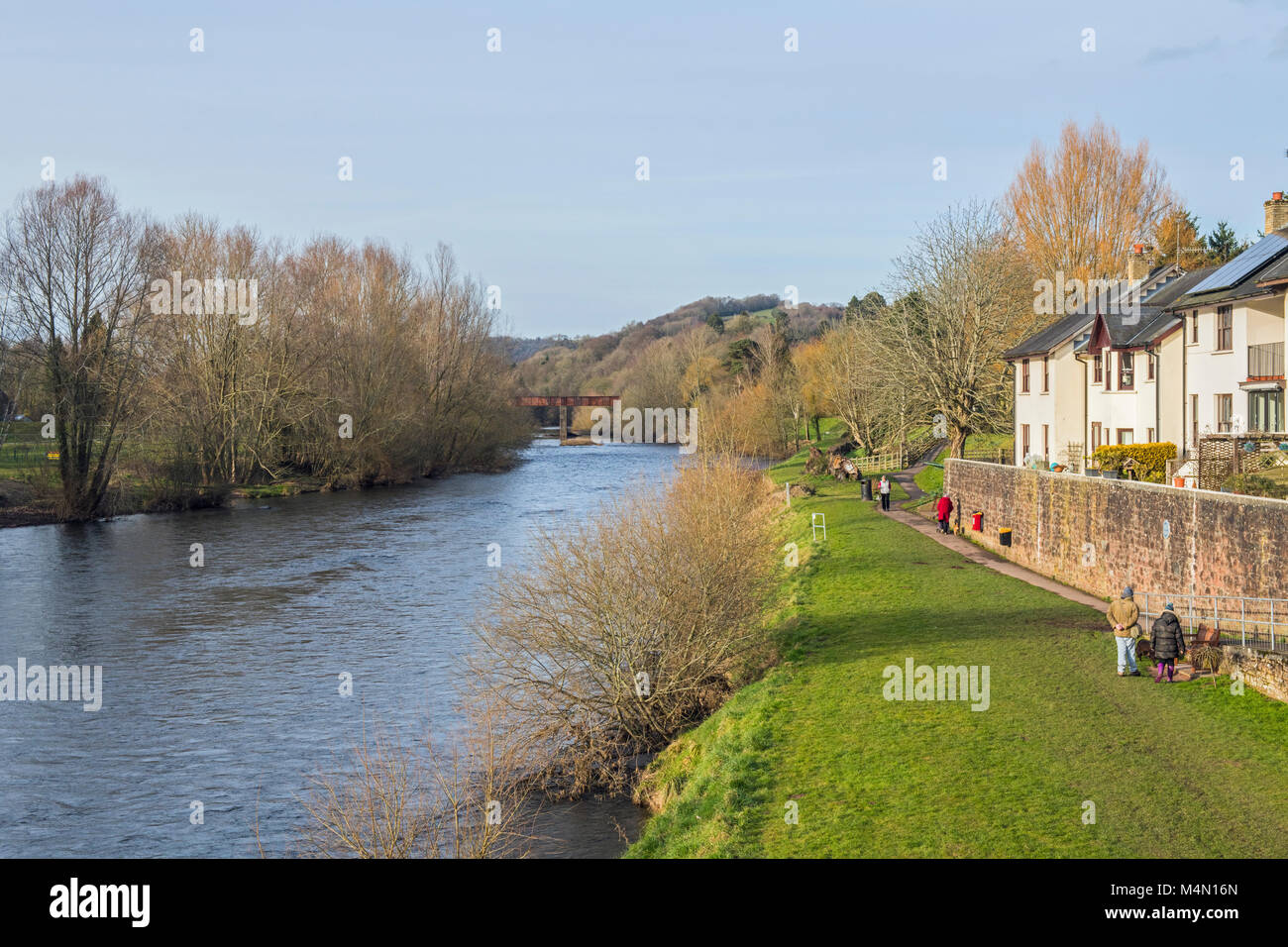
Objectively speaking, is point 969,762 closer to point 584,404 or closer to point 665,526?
point 665,526

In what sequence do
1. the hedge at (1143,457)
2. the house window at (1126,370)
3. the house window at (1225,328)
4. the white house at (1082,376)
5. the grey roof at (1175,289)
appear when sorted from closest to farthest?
the house window at (1225,328)
the hedge at (1143,457)
the grey roof at (1175,289)
the house window at (1126,370)
the white house at (1082,376)

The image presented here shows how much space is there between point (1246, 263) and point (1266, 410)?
13.9 feet

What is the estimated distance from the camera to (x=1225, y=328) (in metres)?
31.3

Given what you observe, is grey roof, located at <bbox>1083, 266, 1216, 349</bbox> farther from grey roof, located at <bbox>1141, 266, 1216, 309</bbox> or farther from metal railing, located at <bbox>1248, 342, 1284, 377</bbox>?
metal railing, located at <bbox>1248, 342, 1284, 377</bbox>

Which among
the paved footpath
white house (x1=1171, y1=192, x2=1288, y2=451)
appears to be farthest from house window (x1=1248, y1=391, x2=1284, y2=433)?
the paved footpath

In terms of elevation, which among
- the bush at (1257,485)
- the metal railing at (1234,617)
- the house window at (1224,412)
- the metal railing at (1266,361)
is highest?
the metal railing at (1266,361)

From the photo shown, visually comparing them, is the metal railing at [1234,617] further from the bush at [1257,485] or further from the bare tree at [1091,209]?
the bare tree at [1091,209]

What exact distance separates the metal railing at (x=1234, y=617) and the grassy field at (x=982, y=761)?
1162mm

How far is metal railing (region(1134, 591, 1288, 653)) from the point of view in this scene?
56.3 ft

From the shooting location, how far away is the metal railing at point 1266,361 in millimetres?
28531

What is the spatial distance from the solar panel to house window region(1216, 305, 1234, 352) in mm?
809

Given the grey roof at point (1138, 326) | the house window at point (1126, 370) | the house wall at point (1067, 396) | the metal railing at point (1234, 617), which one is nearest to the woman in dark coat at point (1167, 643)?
the metal railing at point (1234, 617)

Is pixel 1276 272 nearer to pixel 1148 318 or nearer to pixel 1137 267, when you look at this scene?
pixel 1148 318
